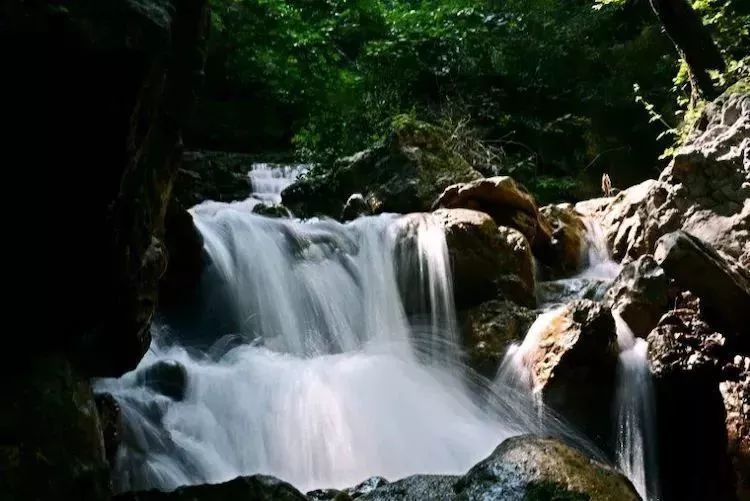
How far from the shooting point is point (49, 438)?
2.98 metres

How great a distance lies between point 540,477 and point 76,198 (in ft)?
9.00

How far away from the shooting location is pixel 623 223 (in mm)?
9789

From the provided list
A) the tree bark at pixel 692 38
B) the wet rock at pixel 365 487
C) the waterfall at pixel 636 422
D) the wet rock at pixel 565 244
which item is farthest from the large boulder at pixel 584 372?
the tree bark at pixel 692 38

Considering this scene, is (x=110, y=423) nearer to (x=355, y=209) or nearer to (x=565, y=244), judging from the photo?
(x=355, y=209)

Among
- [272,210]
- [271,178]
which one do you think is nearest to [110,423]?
[272,210]

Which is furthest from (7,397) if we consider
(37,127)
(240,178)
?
(240,178)

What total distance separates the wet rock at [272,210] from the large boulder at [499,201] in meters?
2.40

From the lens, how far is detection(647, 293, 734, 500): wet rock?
571 cm

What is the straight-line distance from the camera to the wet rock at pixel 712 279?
19.6 feet

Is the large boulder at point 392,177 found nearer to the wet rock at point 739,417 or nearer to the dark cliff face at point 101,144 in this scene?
the wet rock at point 739,417

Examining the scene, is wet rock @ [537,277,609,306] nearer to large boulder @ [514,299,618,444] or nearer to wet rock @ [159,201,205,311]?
large boulder @ [514,299,618,444]

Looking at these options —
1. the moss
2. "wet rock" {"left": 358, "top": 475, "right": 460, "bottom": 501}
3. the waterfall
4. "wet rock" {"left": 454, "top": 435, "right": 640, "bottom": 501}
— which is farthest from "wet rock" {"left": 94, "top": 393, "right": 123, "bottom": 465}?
the waterfall

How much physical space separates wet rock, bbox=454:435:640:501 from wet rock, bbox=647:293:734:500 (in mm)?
2584

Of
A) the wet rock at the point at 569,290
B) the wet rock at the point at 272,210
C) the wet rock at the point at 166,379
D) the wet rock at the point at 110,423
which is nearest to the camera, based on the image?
the wet rock at the point at 110,423
